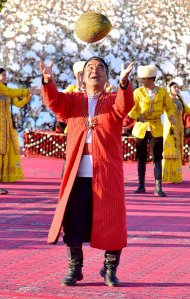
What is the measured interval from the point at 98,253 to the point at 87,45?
1240 centimetres

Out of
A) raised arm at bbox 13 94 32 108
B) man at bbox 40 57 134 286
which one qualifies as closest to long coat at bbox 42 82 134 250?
man at bbox 40 57 134 286

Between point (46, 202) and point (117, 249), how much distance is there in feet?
17.5

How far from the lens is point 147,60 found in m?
21.6

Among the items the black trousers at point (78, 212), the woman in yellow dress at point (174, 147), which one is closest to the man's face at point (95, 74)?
the black trousers at point (78, 212)

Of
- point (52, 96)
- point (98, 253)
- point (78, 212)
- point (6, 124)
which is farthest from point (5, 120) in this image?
point (78, 212)

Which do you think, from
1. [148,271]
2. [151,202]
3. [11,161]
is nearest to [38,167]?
[11,161]

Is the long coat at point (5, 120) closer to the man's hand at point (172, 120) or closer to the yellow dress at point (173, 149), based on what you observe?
the man's hand at point (172, 120)

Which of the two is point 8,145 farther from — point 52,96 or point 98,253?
point 52,96

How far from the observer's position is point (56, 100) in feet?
26.8

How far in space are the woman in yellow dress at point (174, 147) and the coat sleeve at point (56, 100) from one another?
318 inches

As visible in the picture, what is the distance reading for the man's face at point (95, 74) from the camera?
8.18 metres

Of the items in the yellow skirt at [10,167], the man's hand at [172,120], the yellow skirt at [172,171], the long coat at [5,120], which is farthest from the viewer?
the yellow skirt at [172,171]

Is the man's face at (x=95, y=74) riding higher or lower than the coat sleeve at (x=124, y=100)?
higher

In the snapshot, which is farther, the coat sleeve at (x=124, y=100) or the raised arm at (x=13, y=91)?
the raised arm at (x=13, y=91)
